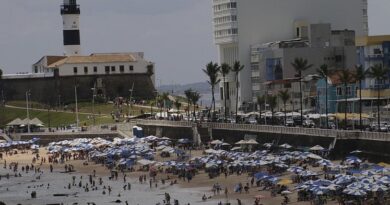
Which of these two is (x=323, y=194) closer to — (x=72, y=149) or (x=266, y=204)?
(x=266, y=204)

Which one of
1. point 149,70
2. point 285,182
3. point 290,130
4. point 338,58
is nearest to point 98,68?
point 149,70

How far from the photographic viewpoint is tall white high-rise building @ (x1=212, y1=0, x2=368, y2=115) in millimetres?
139000

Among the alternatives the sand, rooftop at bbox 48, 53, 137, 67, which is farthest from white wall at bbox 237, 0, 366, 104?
the sand

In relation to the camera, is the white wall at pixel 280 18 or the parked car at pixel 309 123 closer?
the parked car at pixel 309 123

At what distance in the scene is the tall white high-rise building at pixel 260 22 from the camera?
139 meters

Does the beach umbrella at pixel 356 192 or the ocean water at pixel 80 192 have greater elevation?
the beach umbrella at pixel 356 192

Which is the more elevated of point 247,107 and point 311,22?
point 311,22

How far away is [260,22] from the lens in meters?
142

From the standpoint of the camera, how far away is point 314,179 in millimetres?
67125

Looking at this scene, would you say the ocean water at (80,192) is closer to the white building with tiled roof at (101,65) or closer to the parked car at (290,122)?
the parked car at (290,122)

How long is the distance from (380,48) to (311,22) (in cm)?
3563

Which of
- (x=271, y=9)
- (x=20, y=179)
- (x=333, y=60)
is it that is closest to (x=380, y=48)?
(x=333, y=60)

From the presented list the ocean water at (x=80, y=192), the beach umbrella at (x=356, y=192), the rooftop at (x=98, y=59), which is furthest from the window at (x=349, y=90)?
the rooftop at (x=98, y=59)

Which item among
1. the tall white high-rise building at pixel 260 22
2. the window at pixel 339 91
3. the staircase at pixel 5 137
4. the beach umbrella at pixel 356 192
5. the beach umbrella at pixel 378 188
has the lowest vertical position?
the beach umbrella at pixel 356 192
